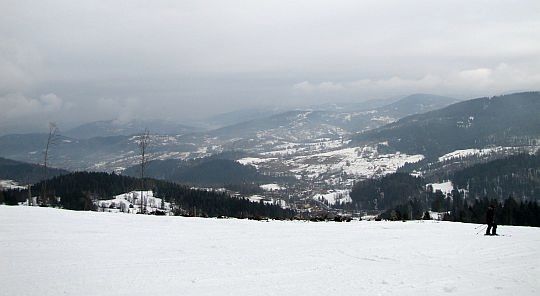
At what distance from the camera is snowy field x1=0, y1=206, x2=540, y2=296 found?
12164mm

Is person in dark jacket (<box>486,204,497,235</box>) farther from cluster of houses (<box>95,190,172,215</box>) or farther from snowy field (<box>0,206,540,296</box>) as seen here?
cluster of houses (<box>95,190,172,215</box>)

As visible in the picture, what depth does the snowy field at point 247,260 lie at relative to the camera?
12.2 m

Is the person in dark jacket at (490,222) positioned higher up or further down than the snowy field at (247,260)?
higher up

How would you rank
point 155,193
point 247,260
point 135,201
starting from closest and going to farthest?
point 247,260, point 135,201, point 155,193

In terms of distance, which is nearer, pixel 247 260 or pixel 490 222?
pixel 247 260

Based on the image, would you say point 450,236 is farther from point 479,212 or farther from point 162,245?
point 479,212

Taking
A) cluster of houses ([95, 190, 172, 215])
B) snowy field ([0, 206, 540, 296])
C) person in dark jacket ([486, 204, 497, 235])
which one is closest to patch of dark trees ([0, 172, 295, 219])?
cluster of houses ([95, 190, 172, 215])

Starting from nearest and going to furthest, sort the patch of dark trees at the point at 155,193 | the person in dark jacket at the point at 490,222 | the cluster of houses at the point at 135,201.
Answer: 1. the person in dark jacket at the point at 490,222
2. the cluster of houses at the point at 135,201
3. the patch of dark trees at the point at 155,193

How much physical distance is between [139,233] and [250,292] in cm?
1182

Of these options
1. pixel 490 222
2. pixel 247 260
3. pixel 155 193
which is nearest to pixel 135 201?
pixel 155 193

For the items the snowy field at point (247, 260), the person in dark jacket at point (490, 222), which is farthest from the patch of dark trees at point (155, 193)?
the snowy field at point (247, 260)

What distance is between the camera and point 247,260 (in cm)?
1605

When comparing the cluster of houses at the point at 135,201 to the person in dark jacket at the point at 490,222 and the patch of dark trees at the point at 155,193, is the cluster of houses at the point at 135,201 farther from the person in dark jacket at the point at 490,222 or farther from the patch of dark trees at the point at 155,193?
the person in dark jacket at the point at 490,222

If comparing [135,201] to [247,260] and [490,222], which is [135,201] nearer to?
[490,222]
